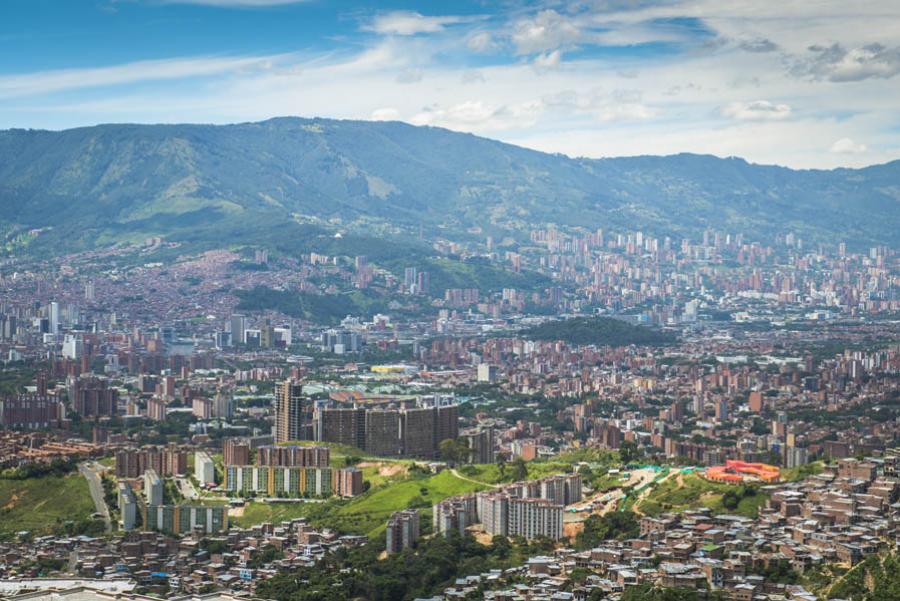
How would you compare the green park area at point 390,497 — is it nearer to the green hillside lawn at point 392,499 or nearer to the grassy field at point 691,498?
the green hillside lawn at point 392,499

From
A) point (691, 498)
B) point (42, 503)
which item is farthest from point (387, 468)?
point (691, 498)

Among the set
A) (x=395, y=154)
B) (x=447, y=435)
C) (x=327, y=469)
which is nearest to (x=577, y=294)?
(x=395, y=154)

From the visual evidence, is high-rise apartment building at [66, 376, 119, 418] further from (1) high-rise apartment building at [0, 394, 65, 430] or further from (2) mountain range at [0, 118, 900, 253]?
(2) mountain range at [0, 118, 900, 253]

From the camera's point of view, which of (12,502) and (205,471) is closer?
(12,502)

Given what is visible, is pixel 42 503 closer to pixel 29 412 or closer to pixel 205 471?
pixel 205 471

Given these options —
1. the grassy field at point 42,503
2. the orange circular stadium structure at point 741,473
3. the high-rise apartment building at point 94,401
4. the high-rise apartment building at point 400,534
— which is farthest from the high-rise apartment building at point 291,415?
the high-rise apartment building at point 400,534

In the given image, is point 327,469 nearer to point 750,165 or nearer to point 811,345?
point 811,345
